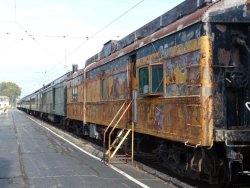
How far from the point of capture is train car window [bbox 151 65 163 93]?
33.6 ft

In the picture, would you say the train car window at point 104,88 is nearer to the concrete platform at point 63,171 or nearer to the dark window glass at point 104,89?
the dark window glass at point 104,89

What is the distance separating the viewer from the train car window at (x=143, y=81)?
11.1 m

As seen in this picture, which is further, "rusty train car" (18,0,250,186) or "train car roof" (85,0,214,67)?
"train car roof" (85,0,214,67)

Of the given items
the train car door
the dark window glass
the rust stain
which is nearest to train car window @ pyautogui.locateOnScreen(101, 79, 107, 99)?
the dark window glass

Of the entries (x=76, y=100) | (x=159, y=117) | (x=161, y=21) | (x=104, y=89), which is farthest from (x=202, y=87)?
(x=76, y=100)

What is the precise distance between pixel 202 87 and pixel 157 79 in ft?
7.13

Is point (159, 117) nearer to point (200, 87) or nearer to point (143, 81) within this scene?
point (143, 81)

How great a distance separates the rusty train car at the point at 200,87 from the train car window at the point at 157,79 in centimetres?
2

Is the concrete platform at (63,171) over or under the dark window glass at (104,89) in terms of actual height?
under

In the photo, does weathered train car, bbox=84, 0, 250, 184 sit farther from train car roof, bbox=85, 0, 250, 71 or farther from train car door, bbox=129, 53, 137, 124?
train car door, bbox=129, 53, 137, 124

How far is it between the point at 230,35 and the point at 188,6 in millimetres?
1632

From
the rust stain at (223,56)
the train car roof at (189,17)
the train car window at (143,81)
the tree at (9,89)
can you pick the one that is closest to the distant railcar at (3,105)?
the tree at (9,89)

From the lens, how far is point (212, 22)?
8336 mm

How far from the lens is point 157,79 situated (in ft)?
34.0
